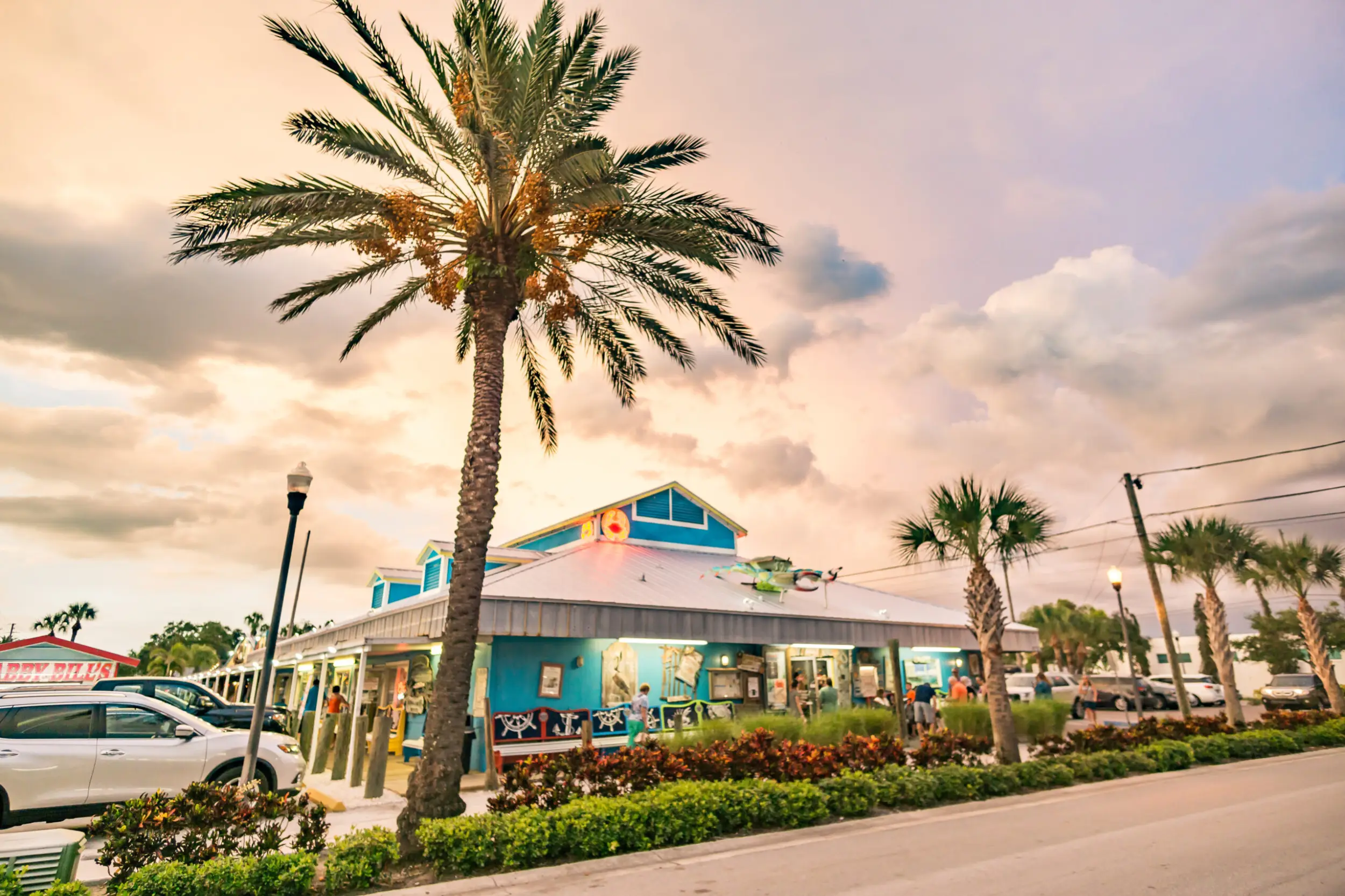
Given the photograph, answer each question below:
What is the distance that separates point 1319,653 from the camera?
23312mm

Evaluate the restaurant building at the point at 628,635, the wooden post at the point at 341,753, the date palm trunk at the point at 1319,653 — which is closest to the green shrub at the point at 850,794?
the restaurant building at the point at 628,635

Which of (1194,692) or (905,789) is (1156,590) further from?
(1194,692)

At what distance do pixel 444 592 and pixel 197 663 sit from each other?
66987mm

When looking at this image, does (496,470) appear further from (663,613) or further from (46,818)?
(663,613)

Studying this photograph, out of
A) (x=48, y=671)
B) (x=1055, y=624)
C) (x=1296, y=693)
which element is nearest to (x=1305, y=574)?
(x=1296, y=693)

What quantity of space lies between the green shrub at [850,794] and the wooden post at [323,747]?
12.8 metres

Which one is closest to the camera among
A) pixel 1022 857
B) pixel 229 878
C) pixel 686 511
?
pixel 229 878

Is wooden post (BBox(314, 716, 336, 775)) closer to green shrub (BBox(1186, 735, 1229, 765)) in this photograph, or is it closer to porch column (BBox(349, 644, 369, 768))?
porch column (BBox(349, 644, 369, 768))

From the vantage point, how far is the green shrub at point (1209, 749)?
51.3 feet

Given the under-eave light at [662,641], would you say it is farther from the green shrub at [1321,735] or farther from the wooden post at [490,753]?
the green shrub at [1321,735]

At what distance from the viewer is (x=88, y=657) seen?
34469 millimetres

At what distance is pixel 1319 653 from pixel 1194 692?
→ 14.6m

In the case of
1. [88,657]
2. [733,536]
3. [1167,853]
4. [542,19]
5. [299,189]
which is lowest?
[1167,853]

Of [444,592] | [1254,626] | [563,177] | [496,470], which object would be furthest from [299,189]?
[1254,626]
